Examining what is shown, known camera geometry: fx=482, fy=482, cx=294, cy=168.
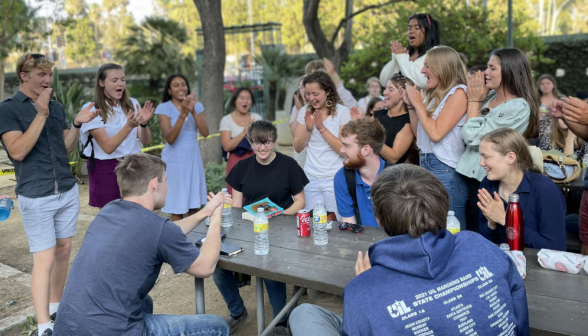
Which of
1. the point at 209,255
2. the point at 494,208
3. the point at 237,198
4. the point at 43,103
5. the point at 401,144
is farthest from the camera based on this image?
the point at 401,144

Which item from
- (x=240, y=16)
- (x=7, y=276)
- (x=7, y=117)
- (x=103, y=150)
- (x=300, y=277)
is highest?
(x=240, y=16)

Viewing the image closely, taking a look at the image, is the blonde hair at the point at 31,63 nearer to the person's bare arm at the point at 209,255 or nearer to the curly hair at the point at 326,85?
the person's bare arm at the point at 209,255

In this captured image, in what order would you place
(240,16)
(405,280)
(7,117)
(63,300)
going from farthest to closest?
(240,16) < (7,117) < (63,300) < (405,280)

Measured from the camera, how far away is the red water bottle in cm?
250

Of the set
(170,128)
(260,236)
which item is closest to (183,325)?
(260,236)

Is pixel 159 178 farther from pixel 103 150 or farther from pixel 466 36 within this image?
pixel 466 36

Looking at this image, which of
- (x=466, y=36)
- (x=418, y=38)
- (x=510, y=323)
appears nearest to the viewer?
(x=510, y=323)

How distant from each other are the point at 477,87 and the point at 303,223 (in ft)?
5.08

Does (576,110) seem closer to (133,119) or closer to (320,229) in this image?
(320,229)

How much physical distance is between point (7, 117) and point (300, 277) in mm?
2310

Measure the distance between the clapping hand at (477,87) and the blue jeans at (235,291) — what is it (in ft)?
6.20

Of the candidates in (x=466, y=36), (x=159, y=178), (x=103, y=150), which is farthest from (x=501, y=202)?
(x=466, y=36)

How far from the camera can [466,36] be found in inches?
473

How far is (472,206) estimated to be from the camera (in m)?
3.52
